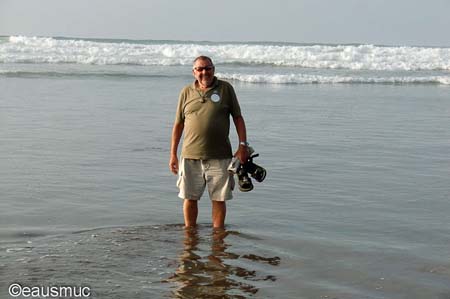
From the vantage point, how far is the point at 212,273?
5754mm

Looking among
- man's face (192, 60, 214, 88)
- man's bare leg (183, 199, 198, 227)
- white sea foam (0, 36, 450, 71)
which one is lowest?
man's bare leg (183, 199, 198, 227)

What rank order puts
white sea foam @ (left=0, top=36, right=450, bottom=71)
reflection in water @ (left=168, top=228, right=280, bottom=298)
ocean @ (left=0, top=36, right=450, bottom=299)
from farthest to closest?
white sea foam @ (left=0, top=36, right=450, bottom=71) < ocean @ (left=0, top=36, right=450, bottom=299) < reflection in water @ (left=168, top=228, right=280, bottom=298)

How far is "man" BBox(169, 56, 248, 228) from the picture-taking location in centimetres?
662

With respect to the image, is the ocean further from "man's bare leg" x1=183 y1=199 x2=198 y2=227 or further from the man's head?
the man's head

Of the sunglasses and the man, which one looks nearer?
the sunglasses

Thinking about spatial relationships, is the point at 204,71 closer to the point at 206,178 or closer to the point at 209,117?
the point at 209,117

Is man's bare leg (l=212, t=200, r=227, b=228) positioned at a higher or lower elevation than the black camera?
lower

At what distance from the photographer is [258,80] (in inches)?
942

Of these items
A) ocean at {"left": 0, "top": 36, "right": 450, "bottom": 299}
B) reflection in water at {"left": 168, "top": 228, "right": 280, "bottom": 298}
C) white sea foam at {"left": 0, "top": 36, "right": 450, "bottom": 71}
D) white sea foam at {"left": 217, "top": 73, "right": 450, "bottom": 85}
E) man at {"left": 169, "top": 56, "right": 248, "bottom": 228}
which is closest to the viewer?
reflection in water at {"left": 168, "top": 228, "right": 280, "bottom": 298}

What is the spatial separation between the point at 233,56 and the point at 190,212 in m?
31.6

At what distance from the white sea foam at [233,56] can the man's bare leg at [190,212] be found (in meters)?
23.7

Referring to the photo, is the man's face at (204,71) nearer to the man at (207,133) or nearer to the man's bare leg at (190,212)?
the man at (207,133)

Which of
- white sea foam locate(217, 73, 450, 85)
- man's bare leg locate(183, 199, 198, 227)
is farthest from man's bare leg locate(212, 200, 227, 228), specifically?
white sea foam locate(217, 73, 450, 85)

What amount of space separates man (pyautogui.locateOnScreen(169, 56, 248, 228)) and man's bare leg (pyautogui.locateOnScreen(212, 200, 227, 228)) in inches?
3.1
